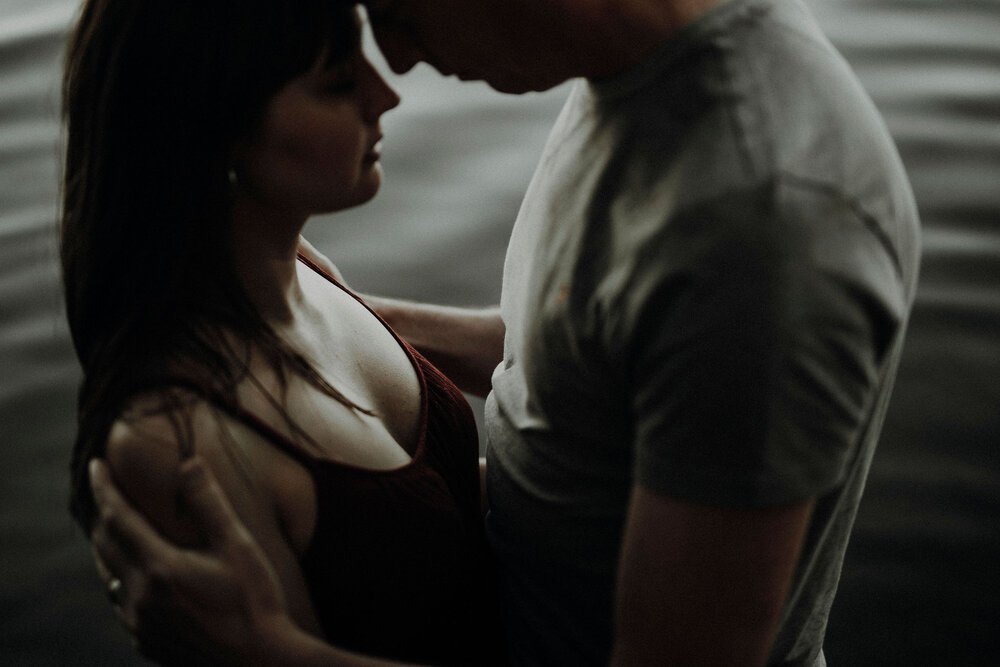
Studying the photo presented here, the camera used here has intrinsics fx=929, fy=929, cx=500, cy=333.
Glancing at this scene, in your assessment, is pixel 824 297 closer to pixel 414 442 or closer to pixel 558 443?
pixel 558 443

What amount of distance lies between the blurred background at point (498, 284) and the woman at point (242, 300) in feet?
1.19

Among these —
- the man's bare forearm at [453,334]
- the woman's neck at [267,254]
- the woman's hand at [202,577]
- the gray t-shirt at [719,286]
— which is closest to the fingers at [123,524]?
the woman's hand at [202,577]

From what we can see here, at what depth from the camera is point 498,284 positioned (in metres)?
2.10

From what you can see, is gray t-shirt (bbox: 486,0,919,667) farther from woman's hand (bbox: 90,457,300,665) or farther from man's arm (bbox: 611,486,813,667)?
woman's hand (bbox: 90,457,300,665)

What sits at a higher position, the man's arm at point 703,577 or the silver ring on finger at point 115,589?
the man's arm at point 703,577

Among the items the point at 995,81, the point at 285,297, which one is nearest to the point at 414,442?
the point at 285,297

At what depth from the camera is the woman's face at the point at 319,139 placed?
32.6 inches

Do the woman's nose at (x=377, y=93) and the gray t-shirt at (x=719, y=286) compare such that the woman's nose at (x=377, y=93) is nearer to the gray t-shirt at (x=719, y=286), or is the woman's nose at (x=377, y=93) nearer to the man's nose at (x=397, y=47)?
the man's nose at (x=397, y=47)

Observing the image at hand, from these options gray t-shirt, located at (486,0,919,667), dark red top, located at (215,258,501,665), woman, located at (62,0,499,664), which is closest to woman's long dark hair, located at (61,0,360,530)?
woman, located at (62,0,499,664)

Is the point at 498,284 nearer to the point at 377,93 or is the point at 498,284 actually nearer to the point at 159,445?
the point at 377,93

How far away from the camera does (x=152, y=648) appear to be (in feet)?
2.85

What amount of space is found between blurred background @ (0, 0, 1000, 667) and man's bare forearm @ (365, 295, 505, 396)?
499mm

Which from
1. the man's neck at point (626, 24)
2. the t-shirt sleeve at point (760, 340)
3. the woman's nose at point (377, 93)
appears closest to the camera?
the t-shirt sleeve at point (760, 340)

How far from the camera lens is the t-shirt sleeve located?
2.12 ft
